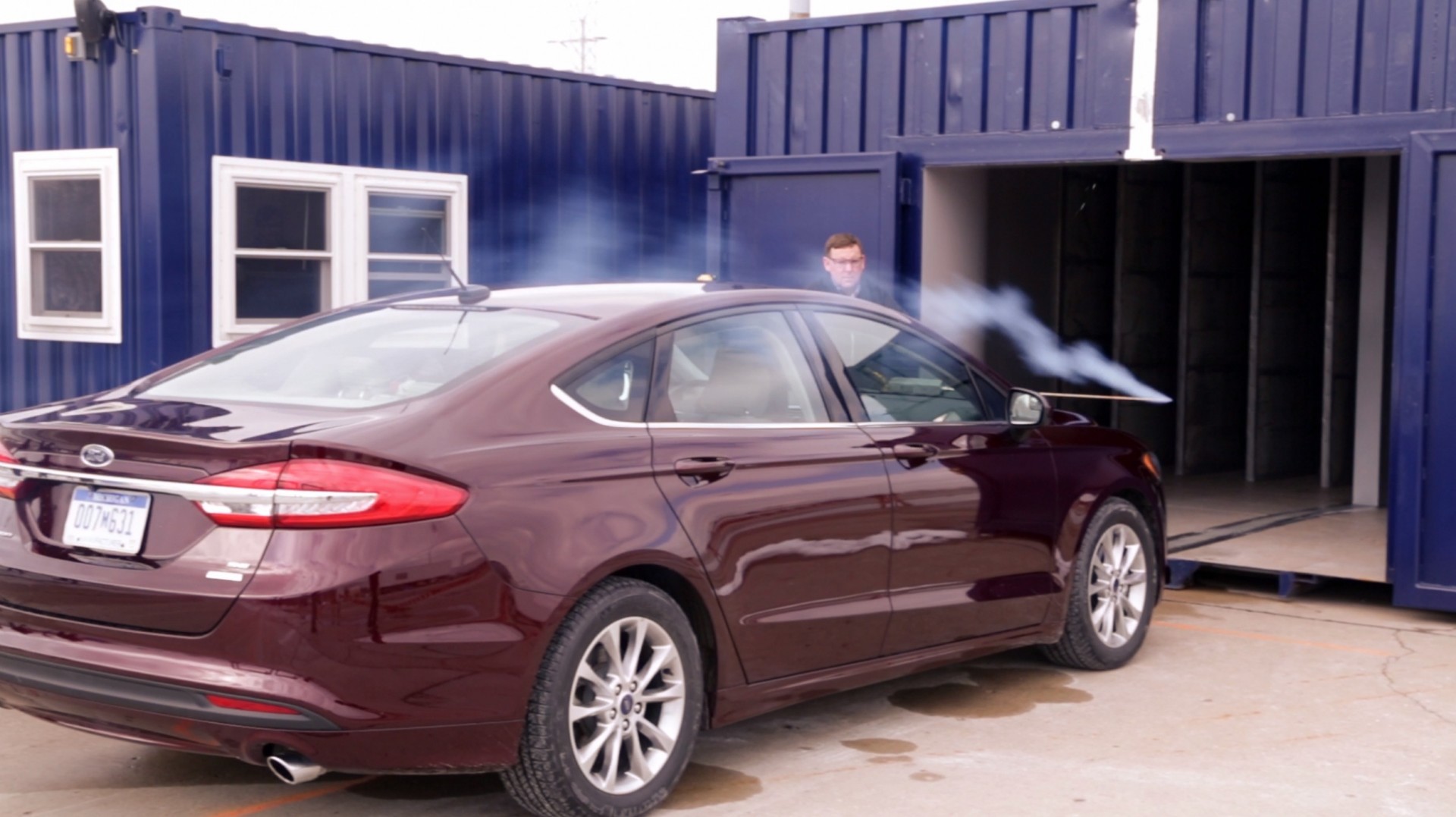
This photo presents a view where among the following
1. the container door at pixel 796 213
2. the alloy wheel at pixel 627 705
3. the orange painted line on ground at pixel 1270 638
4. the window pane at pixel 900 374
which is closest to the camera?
the alloy wheel at pixel 627 705

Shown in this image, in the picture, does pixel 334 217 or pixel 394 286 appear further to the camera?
pixel 394 286

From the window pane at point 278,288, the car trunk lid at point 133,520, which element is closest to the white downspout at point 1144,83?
the window pane at point 278,288

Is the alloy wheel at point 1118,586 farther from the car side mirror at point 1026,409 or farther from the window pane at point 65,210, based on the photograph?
the window pane at point 65,210

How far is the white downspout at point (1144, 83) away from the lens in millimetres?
8953

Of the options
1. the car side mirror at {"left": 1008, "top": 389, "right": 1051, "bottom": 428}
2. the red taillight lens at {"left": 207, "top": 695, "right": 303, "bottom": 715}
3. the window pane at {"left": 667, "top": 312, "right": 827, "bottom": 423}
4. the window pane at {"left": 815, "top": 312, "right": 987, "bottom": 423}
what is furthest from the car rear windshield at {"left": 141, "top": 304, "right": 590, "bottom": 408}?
the car side mirror at {"left": 1008, "top": 389, "right": 1051, "bottom": 428}

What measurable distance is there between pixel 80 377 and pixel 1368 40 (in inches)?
313

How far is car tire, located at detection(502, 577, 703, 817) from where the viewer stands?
4488 millimetres

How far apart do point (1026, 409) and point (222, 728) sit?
341 cm

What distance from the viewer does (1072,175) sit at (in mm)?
14594

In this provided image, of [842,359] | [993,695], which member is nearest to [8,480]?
[842,359]

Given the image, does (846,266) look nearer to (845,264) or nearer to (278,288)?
(845,264)

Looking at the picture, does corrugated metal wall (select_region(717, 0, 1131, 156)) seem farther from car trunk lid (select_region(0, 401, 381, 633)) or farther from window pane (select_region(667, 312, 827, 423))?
car trunk lid (select_region(0, 401, 381, 633))

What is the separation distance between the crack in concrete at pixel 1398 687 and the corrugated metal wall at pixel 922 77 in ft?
10.5

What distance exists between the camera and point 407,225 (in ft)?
38.7
